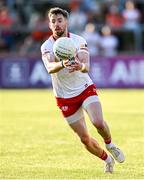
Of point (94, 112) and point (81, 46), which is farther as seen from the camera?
point (81, 46)

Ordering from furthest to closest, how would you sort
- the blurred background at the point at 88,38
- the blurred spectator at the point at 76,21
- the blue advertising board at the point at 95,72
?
the blurred spectator at the point at 76,21 → the blurred background at the point at 88,38 → the blue advertising board at the point at 95,72

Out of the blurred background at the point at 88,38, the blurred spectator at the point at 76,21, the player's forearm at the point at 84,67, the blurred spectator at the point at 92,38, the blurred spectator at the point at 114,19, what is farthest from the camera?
the blurred spectator at the point at 114,19

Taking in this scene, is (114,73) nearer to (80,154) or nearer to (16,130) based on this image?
(16,130)

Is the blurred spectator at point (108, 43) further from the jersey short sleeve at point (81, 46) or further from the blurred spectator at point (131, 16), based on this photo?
the jersey short sleeve at point (81, 46)

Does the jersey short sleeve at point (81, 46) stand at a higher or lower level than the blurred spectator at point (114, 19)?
higher

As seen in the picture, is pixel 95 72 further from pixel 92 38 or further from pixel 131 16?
pixel 131 16

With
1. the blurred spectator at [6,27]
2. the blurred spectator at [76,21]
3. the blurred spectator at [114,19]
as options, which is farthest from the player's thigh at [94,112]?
the blurred spectator at [6,27]

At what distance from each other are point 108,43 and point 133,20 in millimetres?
1871

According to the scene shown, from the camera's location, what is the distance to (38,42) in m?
30.8

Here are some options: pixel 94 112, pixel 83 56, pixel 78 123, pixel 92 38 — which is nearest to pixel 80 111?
pixel 78 123

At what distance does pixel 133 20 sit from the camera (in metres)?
31.2

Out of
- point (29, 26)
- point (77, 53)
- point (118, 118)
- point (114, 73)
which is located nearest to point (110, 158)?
point (77, 53)

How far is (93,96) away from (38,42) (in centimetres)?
2014

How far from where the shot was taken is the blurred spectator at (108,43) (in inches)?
1184
